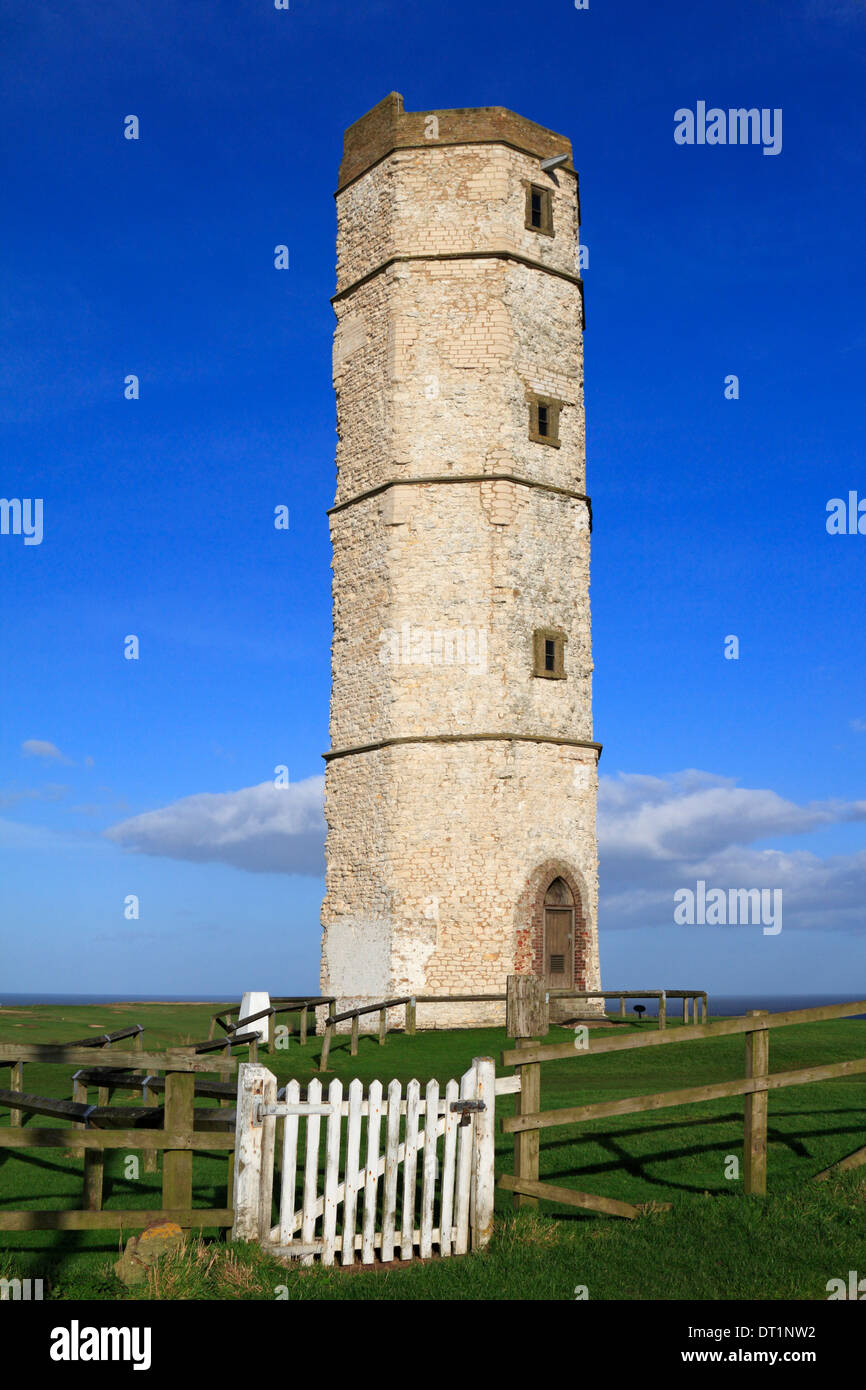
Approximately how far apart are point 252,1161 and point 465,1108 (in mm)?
1458

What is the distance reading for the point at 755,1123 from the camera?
8570 mm

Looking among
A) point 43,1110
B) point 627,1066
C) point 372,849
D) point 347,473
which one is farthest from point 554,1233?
point 347,473

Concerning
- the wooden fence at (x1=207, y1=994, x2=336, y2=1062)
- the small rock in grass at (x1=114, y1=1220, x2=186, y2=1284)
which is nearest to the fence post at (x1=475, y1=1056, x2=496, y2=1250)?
the small rock in grass at (x1=114, y1=1220, x2=186, y2=1284)

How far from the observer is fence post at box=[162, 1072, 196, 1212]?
7105 millimetres

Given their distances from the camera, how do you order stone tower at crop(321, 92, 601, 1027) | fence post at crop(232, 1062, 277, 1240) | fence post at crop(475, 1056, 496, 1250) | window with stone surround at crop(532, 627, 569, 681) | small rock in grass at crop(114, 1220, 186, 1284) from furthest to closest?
window with stone surround at crop(532, 627, 569, 681) → stone tower at crop(321, 92, 601, 1027) → fence post at crop(475, 1056, 496, 1250) → fence post at crop(232, 1062, 277, 1240) → small rock in grass at crop(114, 1220, 186, 1284)

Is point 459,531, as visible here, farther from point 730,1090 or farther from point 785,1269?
point 785,1269

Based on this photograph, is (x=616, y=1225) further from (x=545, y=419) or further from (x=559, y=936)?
(x=545, y=419)

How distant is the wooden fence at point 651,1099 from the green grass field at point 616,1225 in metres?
0.19

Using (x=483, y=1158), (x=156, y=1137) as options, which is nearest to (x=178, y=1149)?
(x=156, y=1137)

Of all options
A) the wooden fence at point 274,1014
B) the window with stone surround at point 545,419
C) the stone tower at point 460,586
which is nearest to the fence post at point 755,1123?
the wooden fence at point 274,1014

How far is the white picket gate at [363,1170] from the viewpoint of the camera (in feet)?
23.3

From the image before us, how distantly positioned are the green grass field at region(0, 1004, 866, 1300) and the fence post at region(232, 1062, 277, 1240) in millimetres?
192

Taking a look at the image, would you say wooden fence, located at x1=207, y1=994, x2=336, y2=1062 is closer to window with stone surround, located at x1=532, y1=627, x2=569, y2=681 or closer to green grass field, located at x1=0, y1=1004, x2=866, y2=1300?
green grass field, located at x1=0, y1=1004, x2=866, y2=1300

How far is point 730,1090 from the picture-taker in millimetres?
8570
